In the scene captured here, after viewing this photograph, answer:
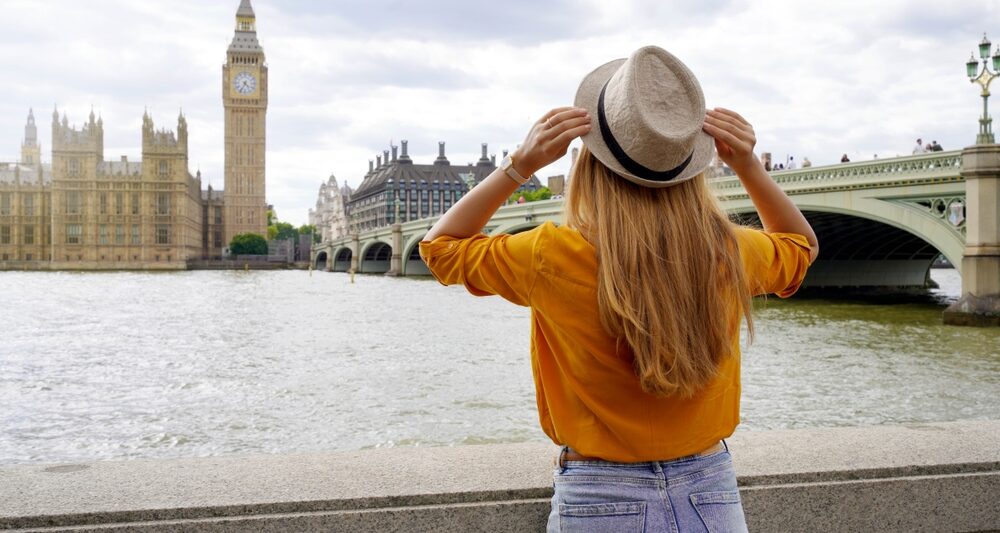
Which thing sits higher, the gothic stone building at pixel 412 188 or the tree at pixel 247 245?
the gothic stone building at pixel 412 188

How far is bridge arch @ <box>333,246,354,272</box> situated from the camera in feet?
241

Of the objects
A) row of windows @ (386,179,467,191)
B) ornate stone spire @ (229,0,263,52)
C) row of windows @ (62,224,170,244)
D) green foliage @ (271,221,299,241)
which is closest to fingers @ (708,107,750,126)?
row of windows @ (62,224,170,244)

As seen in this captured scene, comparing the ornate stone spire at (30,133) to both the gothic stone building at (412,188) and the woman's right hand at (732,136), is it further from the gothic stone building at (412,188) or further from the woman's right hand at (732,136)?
the woman's right hand at (732,136)

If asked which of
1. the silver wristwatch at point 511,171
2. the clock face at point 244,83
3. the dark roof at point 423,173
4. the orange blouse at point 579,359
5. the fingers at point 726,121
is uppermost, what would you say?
the clock face at point 244,83

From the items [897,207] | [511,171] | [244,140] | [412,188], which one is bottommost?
[511,171]

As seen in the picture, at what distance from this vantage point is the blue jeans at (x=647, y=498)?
1366mm

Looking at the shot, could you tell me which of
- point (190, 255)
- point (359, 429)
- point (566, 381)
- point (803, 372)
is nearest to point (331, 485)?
point (566, 381)

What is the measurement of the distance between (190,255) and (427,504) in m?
83.2

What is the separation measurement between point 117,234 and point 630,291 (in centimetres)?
8184

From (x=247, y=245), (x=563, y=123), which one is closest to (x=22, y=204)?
(x=247, y=245)

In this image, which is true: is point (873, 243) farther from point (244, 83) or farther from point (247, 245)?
point (244, 83)

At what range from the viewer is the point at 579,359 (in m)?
1.41

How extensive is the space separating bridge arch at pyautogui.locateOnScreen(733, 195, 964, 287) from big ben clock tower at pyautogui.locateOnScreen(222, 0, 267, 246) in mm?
70842

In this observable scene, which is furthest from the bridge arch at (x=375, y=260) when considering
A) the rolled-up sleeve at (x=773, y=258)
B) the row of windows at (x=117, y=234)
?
the rolled-up sleeve at (x=773, y=258)
